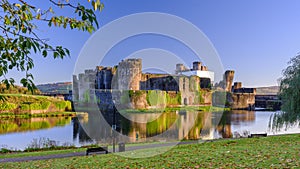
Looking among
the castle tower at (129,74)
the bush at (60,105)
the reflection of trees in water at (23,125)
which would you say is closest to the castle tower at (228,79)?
the castle tower at (129,74)

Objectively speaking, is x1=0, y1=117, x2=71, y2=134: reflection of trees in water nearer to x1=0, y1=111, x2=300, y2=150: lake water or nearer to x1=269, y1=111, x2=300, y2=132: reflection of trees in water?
x1=0, y1=111, x2=300, y2=150: lake water

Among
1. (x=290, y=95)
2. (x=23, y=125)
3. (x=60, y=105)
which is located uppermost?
(x=290, y=95)

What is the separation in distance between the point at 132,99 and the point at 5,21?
41.2m

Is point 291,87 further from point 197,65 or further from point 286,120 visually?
point 197,65

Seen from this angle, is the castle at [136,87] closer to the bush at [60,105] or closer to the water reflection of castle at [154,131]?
the bush at [60,105]

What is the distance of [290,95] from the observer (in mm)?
11016

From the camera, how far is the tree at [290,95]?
35.5 ft

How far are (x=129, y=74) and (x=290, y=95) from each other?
117 ft

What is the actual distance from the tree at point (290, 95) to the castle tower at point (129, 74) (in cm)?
3355

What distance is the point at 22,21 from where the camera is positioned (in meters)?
2.01

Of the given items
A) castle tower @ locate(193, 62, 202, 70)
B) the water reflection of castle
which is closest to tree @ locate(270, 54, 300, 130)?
the water reflection of castle

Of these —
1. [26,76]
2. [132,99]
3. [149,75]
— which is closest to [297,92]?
[26,76]

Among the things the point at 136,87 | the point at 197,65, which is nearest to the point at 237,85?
the point at 197,65

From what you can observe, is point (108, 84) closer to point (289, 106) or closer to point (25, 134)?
point (25, 134)
